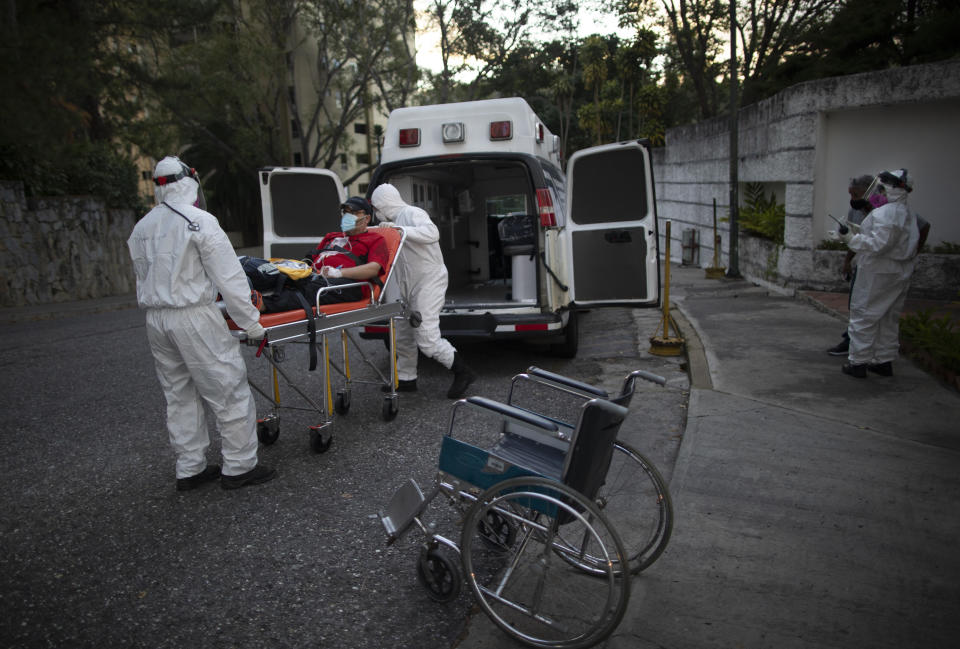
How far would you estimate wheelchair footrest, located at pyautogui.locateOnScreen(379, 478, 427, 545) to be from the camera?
2.94 metres

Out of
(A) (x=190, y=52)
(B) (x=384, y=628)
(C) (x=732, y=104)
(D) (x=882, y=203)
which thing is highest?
(A) (x=190, y=52)

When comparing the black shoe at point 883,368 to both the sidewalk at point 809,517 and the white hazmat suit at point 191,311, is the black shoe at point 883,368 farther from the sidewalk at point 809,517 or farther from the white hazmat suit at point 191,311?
the white hazmat suit at point 191,311

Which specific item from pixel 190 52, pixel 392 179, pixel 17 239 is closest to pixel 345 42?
pixel 190 52

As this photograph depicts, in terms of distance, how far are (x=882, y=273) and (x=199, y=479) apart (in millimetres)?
5453

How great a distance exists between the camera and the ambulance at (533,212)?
6391 millimetres

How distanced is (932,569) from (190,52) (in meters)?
21.2

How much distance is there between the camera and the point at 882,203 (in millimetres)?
6016

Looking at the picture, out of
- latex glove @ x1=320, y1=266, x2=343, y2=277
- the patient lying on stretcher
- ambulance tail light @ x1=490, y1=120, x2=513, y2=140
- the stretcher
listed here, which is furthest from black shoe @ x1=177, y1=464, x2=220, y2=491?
ambulance tail light @ x1=490, y1=120, x2=513, y2=140

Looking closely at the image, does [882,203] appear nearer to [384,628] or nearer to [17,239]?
[384,628]

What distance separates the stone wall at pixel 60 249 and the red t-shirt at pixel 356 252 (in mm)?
10933

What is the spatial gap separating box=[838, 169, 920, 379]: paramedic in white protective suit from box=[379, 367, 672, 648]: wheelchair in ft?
10.5

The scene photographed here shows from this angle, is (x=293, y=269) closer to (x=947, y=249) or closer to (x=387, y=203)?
(x=387, y=203)

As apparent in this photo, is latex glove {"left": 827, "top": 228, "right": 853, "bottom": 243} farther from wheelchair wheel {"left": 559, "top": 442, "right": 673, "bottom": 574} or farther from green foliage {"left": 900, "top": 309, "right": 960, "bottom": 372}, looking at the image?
wheelchair wheel {"left": 559, "top": 442, "right": 673, "bottom": 574}

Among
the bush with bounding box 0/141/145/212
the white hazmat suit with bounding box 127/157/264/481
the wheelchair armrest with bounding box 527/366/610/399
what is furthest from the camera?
the bush with bounding box 0/141/145/212
